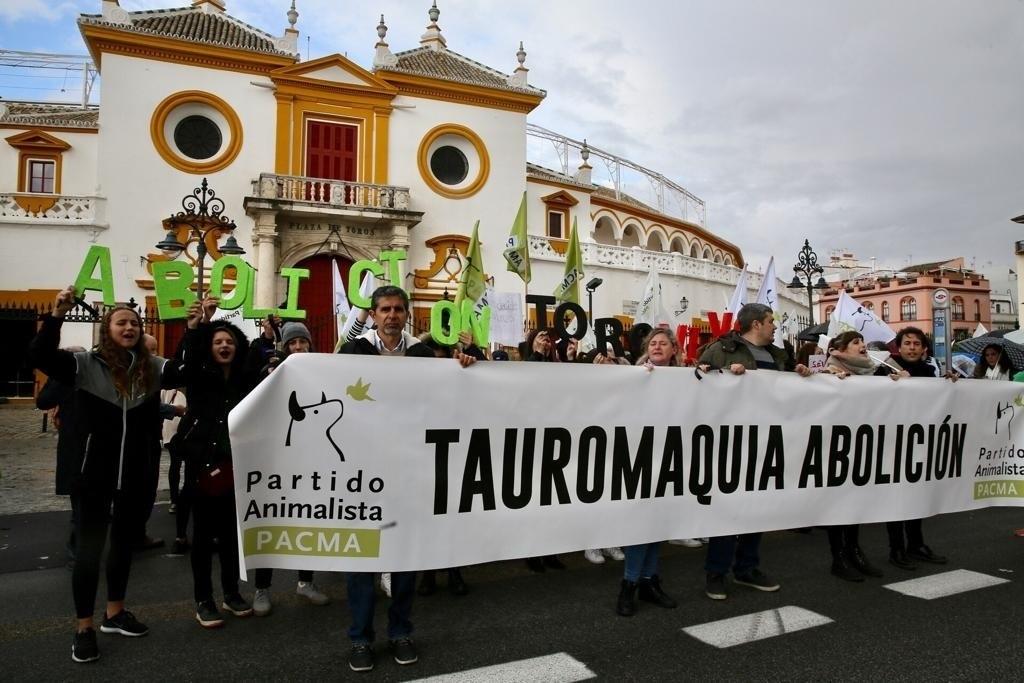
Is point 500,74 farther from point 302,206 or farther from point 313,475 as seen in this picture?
point 313,475

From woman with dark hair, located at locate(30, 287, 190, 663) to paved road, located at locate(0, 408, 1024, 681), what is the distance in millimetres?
318

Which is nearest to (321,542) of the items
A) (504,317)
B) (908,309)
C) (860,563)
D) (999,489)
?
(860,563)

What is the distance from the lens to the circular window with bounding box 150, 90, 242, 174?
2120cm

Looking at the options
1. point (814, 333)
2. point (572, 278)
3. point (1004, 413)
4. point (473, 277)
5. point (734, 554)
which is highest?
point (572, 278)

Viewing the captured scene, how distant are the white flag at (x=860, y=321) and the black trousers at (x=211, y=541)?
860 cm

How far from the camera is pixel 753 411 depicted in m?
4.67

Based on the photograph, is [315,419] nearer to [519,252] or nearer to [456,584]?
[456,584]


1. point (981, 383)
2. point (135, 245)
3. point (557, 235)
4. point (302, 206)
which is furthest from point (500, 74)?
point (981, 383)

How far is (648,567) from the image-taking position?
4.46m

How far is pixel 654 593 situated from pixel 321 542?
220 centimetres

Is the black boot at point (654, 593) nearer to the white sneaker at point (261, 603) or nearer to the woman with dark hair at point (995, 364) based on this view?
the white sneaker at point (261, 603)

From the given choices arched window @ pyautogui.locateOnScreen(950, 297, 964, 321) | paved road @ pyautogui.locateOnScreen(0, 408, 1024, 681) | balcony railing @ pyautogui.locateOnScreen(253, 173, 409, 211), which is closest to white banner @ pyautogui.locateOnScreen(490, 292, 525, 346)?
paved road @ pyautogui.locateOnScreen(0, 408, 1024, 681)

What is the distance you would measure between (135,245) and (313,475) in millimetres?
20102

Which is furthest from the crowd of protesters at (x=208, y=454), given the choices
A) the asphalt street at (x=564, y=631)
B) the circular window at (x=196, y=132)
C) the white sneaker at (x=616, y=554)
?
the circular window at (x=196, y=132)
